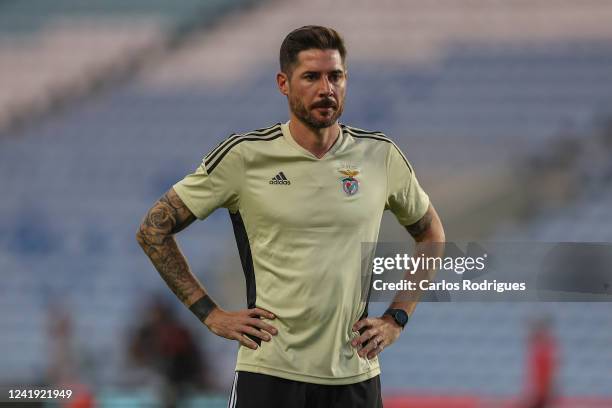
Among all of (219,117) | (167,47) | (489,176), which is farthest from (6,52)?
(489,176)

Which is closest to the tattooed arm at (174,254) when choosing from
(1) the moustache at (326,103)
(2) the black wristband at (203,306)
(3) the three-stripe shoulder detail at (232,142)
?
(2) the black wristband at (203,306)

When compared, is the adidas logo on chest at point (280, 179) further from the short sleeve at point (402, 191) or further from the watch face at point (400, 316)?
the watch face at point (400, 316)

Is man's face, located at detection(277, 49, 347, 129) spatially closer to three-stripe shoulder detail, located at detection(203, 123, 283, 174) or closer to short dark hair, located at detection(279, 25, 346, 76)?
short dark hair, located at detection(279, 25, 346, 76)

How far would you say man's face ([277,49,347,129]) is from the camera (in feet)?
8.53

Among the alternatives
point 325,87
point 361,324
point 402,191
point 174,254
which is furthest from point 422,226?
point 174,254

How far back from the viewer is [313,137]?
2688mm

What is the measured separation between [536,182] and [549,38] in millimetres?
899

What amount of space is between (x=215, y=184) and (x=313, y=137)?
0.94ft

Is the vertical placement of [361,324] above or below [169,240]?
below

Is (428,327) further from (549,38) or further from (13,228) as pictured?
(13,228)

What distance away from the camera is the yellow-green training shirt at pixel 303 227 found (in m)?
2.55

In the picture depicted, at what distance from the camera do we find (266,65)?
6395 mm

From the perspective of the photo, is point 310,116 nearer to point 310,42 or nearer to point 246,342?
point 310,42

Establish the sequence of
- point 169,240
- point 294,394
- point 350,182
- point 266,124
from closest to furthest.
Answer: point 294,394 → point 350,182 → point 169,240 → point 266,124
